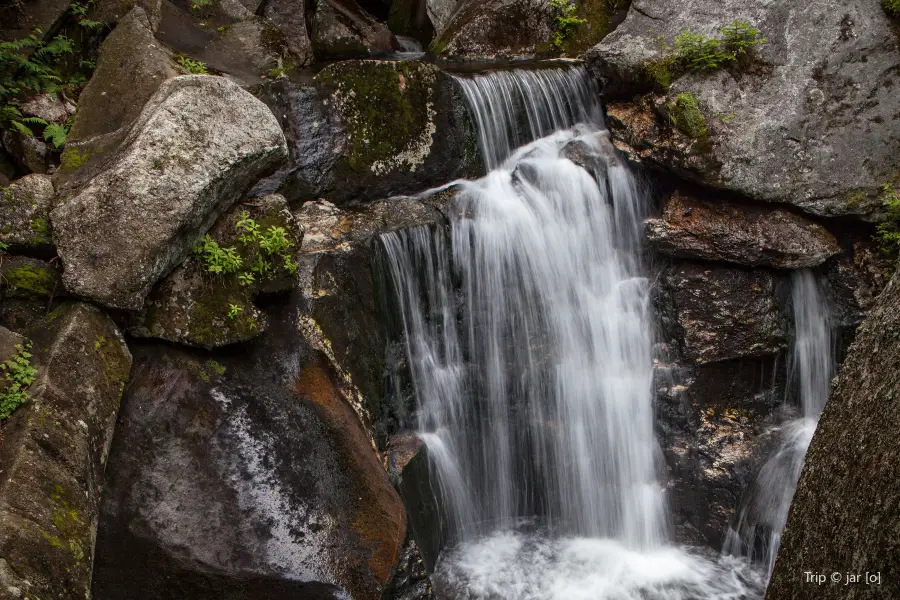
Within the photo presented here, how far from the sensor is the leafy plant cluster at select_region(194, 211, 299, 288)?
189 inches

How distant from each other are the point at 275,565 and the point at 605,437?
13.8 feet

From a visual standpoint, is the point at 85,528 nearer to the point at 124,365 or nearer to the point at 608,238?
the point at 124,365

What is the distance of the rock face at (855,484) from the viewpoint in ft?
7.24

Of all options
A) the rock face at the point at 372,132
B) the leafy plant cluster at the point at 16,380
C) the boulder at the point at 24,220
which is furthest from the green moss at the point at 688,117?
the leafy plant cluster at the point at 16,380

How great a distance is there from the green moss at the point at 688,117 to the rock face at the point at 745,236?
79 cm

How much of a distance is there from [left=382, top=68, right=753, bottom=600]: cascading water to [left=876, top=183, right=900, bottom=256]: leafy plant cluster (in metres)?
2.52

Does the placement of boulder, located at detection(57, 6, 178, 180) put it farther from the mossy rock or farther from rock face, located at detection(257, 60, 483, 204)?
rock face, located at detection(257, 60, 483, 204)

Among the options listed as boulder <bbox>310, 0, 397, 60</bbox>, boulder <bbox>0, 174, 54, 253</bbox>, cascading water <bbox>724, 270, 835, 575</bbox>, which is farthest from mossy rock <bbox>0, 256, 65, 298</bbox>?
cascading water <bbox>724, 270, 835, 575</bbox>

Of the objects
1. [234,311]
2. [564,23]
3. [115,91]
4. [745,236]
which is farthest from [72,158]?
[564,23]

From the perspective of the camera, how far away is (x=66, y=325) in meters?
4.13

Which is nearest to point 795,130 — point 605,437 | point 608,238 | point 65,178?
point 608,238

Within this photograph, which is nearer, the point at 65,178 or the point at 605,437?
the point at 65,178

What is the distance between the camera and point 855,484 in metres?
2.38

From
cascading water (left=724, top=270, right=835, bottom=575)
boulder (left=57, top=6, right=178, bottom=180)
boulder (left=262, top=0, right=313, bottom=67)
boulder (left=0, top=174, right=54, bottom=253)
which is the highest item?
boulder (left=262, top=0, right=313, bottom=67)
